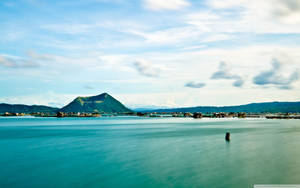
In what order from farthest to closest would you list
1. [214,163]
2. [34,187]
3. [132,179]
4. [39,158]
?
[39,158]
[214,163]
[132,179]
[34,187]

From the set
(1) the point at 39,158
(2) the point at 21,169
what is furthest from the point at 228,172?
(1) the point at 39,158

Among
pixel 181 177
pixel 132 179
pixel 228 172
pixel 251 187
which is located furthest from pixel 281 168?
pixel 132 179

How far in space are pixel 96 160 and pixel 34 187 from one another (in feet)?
31.4

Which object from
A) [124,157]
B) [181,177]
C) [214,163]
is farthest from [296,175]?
[124,157]

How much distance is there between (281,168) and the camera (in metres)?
23.0

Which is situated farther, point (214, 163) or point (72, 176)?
point (214, 163)

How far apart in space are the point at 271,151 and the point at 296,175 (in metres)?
12.4

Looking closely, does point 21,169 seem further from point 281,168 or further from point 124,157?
point 281,168

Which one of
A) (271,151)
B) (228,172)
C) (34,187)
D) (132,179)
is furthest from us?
(271,151)

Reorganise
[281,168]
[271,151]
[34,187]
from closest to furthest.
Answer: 1. [34,187]
2. [281,168]
3. [271,151]

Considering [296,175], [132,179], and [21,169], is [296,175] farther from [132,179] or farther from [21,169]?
[21,169]

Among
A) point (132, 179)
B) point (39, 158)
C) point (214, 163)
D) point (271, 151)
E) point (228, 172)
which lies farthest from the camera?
point (271, 151)

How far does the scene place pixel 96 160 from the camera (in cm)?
2675

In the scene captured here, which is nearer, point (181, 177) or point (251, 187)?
point (251, 187)
